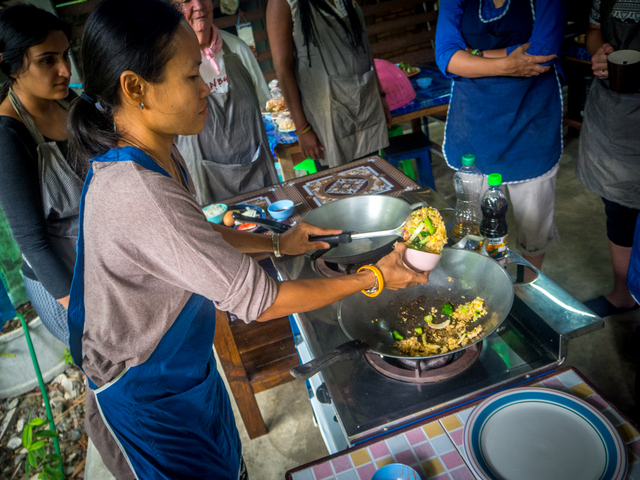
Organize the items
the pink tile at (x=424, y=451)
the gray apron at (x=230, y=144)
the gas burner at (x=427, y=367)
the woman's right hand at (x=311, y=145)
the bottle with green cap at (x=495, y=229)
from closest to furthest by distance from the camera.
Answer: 1. the pink tile at (x=424, y=451)
2. the gas burner at (x=427, y=367)
3. the bottle with green cap at (x=495, y=229)
4. the gray apron at (x=230, y=144)
5. the woman's right hand at (x=311, y=145)

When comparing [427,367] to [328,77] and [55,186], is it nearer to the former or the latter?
A: [55,186]

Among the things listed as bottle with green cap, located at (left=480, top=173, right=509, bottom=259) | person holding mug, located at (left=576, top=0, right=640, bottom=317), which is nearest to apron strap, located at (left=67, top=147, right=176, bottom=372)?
bottle with green cap, located at (left=480, top=173, right=509, bottom=259)

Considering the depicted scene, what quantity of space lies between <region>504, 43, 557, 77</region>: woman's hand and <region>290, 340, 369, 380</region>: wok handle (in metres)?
1.57

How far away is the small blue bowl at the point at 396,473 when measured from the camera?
93cm

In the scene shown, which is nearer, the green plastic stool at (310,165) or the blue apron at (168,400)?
the blue apron at (168,400)

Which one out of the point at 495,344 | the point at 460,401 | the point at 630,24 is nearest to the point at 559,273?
the point at 630,24

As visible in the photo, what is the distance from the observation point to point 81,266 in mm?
1130

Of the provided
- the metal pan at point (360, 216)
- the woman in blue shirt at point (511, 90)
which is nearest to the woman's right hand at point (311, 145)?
the woman in blue shirt at point (511, 90)

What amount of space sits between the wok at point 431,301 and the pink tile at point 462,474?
0.99 feet

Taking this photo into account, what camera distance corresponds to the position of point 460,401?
1.12 meters

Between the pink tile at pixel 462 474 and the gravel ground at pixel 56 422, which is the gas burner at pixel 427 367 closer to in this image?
the pink tile at pixel 462 474

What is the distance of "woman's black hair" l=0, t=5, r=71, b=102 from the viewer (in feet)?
5.38

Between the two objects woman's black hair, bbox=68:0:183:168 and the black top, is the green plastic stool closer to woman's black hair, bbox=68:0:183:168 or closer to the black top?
the black top

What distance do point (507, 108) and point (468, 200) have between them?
0.68 metres
